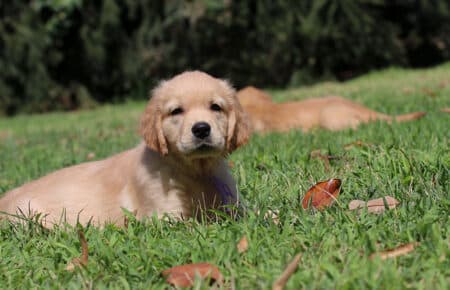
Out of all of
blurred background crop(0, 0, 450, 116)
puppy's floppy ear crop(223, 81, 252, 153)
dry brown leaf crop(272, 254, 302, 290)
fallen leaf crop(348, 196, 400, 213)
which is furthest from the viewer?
blurred background crop(0, 0, 450, 116)

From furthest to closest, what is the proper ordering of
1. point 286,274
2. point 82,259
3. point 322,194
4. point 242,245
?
point 322,194 < point 82,259 < point 242,245 < point 286,274

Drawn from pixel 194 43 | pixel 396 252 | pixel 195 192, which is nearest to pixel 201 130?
pixel 195 192

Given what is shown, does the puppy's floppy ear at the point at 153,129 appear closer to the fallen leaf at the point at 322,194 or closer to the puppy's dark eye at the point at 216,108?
the puppy's dark eye at the point at 216,108

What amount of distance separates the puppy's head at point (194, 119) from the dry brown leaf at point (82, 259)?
0.96 metres

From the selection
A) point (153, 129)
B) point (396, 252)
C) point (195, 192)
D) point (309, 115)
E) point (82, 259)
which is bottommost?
point (309, 115)

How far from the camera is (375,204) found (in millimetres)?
3084

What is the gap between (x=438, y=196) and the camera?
3.07m

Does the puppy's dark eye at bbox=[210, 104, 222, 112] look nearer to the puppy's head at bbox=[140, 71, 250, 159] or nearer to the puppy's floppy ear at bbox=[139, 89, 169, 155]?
the puppy's head at bbox=[140, 71, 250, 159]

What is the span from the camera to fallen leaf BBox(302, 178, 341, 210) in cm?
318

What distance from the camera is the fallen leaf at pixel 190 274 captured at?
94.0 inches

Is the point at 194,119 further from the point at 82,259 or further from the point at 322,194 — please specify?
the point at 82,259

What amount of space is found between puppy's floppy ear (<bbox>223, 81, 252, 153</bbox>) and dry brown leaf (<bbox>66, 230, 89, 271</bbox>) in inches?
51.3

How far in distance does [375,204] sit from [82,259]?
132cm

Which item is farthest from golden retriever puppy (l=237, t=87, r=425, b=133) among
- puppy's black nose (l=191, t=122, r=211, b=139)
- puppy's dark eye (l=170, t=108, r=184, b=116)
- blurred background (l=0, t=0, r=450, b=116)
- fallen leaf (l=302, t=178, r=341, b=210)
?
blurred background (l=0, t=0, r=450, b=116)
